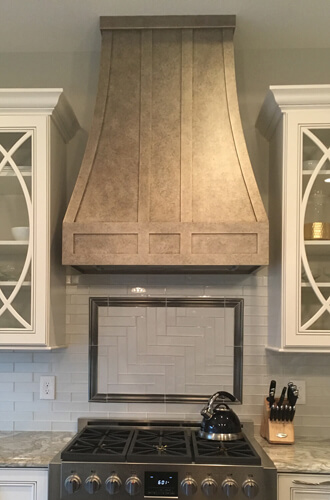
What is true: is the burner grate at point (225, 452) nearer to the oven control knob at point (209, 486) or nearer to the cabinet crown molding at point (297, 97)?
the oven control knob at point (209, 486)

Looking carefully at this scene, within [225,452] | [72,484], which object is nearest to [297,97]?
[225,452]

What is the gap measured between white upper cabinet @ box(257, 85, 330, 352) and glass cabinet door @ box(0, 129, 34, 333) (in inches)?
43.5

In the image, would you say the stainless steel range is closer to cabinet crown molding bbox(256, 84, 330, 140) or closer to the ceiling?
cabinet crown molding bbox(256, 84, 330, 140)

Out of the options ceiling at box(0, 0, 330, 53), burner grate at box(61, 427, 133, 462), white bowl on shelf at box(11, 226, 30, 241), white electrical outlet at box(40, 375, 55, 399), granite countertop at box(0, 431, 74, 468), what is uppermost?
ceiling at box(0, 0, 330, 53)

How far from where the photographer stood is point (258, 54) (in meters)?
2.65

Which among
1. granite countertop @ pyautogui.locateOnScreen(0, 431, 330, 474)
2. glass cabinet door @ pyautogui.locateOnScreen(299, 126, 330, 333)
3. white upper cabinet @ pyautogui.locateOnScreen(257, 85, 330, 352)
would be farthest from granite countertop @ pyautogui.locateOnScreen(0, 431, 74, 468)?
glass cabinet door @ pyautogui.locateOnScreen(299, 126, 330, 333)

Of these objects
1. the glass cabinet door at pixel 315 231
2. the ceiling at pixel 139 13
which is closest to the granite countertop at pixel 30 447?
the glass cabinet door at pixel 315 231

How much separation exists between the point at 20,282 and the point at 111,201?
537mm

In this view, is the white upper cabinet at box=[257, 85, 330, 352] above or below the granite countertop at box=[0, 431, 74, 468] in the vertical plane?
above

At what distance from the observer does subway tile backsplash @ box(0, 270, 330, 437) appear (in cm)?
252

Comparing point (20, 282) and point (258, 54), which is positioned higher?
point (258, 54)

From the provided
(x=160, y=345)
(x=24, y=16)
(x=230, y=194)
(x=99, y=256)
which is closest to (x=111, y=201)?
(x=99, y=256)

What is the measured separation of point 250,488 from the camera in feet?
6.42

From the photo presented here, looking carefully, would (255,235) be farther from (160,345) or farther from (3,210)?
(3,210)
